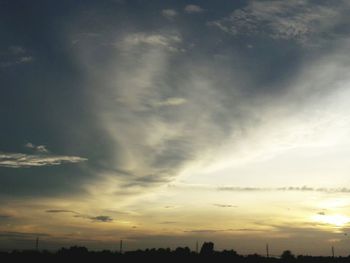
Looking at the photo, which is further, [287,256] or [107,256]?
[287,256]

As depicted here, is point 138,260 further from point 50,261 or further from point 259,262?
point 259,262

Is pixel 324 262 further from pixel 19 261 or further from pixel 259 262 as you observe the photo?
pixel 19 261

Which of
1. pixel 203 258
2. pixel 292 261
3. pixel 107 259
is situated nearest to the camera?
pixel 107 259

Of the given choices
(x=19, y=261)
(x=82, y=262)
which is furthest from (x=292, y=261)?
(x=19, y=261)

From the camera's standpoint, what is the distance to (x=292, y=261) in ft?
261

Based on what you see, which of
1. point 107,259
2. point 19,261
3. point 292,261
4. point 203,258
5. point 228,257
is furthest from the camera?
point 292,261

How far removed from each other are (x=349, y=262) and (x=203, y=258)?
34054 millimetres

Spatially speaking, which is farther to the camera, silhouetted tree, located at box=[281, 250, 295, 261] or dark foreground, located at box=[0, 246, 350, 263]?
silhouetted tree, located at box=[281, 250, 295, 261]

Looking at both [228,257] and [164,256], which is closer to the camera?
[164,256]

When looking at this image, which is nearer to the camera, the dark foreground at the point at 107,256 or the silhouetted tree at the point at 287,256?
the dark foreground at the point at 107,256

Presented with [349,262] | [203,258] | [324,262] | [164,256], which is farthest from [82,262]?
[349,262]

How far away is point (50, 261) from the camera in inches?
2066

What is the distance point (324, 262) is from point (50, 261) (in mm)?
55227

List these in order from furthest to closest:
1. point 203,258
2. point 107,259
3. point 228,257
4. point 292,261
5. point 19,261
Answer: point 292,261 < point 228,257 < point 203,258 < point 107,259 < point 19,261
